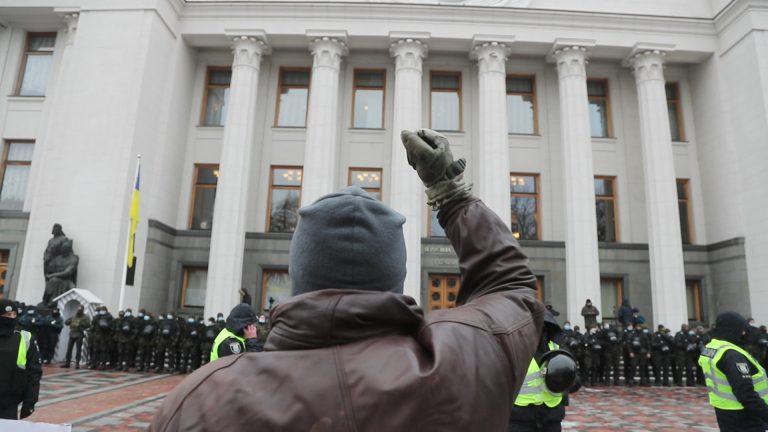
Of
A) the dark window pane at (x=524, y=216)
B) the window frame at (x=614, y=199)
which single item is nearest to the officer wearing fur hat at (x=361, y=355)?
the dark window pane at (x=524, y=216)

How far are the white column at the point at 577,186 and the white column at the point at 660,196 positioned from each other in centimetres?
223

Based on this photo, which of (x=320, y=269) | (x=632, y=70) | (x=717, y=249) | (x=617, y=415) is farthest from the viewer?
(x=632, y=70)

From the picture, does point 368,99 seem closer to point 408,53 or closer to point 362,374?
point 408,53

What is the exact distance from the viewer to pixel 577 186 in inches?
782

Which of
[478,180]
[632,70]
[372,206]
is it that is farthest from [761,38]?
[372,206]

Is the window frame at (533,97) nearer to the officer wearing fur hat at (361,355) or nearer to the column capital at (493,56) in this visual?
the column capital at (493,56)

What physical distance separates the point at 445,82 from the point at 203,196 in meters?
11.9

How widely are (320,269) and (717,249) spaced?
2378 cm

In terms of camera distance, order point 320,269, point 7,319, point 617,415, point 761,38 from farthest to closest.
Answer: point 761,38, point 617,415, point 7,319, point 320,269

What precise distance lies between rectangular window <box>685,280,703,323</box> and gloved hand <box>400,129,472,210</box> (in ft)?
75.7

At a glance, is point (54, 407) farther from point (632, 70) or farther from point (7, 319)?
point (632, 70)

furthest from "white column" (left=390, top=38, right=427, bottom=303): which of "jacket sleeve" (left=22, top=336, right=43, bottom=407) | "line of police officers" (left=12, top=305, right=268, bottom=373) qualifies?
"jacket sleeve" (left=22, top=336, right=43, bottom=407)

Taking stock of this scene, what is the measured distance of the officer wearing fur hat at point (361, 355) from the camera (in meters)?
0.97

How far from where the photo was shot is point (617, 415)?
30.7ft
